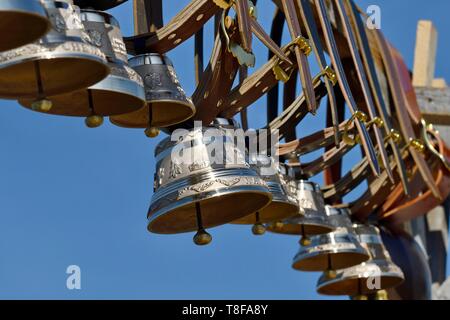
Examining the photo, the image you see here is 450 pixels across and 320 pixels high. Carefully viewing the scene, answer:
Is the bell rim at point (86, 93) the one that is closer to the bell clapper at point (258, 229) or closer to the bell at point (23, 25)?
the bell at point (23, 25)

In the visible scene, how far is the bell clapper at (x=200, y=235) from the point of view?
16.7ft

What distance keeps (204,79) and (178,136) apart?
272mm

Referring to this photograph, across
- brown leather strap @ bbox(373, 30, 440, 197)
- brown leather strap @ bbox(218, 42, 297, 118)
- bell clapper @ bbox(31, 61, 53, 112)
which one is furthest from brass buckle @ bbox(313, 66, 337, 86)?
bell clapper @ bbox(31, 61, 53, 112)

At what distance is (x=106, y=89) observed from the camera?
4.63 meters

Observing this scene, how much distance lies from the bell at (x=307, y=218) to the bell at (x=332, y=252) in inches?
6.5

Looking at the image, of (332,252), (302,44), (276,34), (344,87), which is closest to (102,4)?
(302,44)

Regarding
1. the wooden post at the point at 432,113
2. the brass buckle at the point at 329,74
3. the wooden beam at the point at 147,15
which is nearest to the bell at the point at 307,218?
the brass buckle at the point at 329,74

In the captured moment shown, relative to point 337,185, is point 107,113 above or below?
below

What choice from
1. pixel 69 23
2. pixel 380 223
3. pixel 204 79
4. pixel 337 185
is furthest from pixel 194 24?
pixel 380 223

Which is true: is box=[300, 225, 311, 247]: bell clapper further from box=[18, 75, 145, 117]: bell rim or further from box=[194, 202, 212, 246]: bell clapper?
box=[18, 75, 145, 117]: bell rim

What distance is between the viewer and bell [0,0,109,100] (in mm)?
4242

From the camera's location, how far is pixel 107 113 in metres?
4.75

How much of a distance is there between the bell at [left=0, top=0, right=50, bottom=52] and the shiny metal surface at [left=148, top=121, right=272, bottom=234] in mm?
1336
